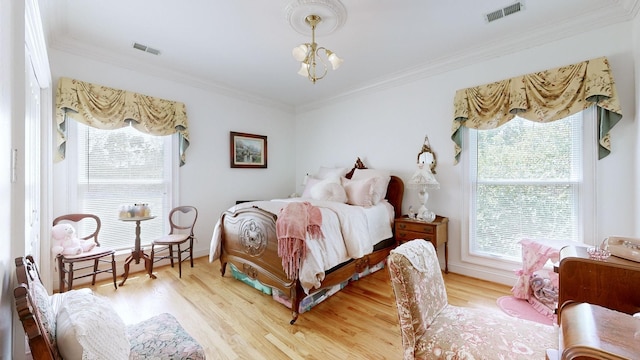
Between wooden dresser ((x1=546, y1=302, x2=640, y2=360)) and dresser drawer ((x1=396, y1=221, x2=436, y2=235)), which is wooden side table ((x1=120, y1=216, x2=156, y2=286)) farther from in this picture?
wooden dresser ((x1=546, y1=302, x2=640, y2=360))

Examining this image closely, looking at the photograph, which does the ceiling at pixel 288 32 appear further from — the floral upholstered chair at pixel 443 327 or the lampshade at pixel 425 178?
the floral upholstered chair at pixel 443 327

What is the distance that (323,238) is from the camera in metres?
2.28

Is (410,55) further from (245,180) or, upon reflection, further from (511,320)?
(245,180)

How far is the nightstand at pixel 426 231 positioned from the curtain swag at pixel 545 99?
2.72 feet

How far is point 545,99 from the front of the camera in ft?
7.99

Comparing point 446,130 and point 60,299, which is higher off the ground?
point 446,130

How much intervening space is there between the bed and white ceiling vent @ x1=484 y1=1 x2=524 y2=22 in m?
2.21

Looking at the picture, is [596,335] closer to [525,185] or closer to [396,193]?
[525,185]

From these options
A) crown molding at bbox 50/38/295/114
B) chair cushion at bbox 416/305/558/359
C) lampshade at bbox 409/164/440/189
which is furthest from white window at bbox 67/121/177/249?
chair cushion at bbox 416/305/558/359

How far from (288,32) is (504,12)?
1.97m

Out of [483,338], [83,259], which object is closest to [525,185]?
[483,338]

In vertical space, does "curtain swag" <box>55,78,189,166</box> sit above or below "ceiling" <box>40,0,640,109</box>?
below

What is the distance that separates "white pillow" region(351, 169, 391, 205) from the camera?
329 cm

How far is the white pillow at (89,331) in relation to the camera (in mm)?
828
